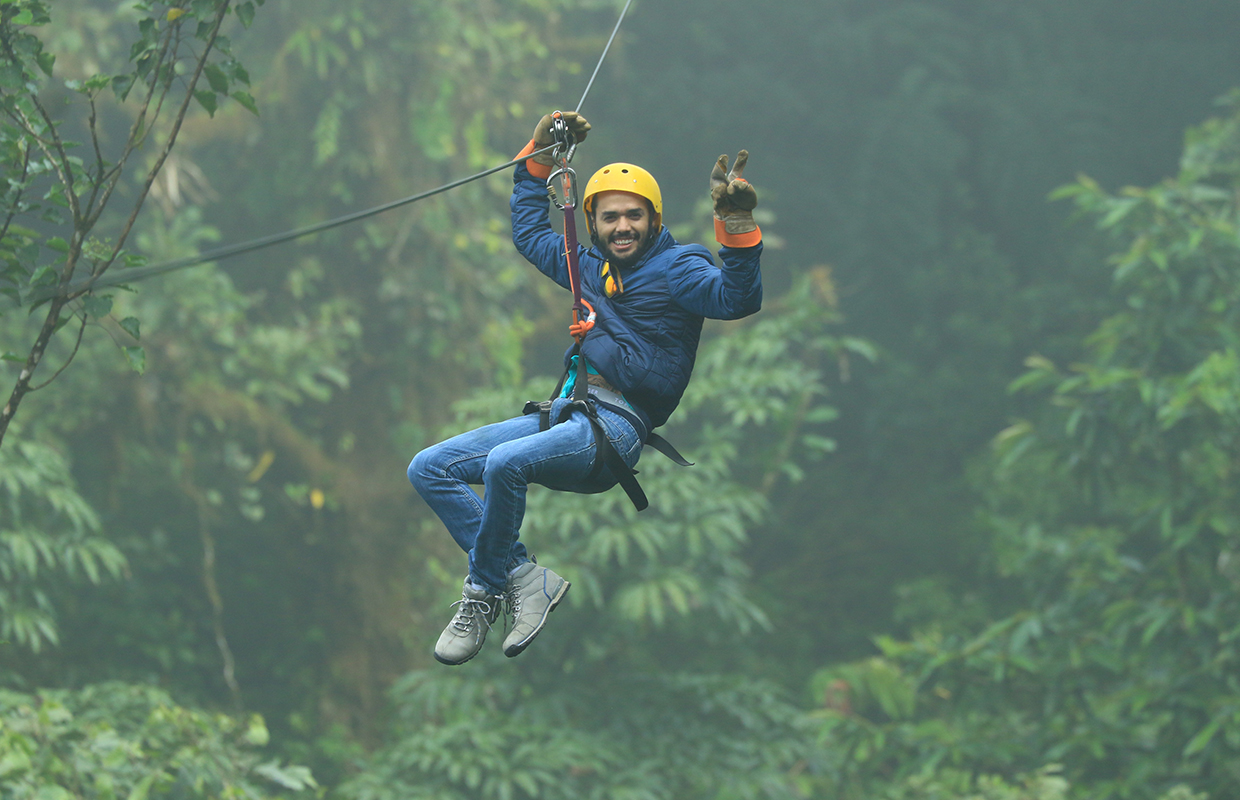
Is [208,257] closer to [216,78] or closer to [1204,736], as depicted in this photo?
[216,78]

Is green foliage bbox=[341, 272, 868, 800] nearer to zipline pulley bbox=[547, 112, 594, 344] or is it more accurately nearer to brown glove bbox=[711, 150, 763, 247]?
zipline pulley bbox=[547, 112, 594, 344]

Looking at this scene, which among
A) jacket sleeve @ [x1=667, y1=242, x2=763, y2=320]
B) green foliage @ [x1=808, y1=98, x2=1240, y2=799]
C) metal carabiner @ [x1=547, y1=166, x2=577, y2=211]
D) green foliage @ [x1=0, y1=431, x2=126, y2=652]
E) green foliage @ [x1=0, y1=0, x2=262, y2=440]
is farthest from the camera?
green foliage @ [x1=808, y1=98, x2=1240, y2=799]

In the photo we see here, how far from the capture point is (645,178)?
2791mm

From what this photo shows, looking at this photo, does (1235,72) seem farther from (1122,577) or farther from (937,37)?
(1122,577)

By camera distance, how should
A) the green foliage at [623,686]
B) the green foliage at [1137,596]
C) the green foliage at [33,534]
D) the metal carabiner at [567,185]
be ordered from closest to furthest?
the metal carabiner at [567,185], the green foliage at [33,534], the green foliage at [623,686], the green foliage at [1137,596]

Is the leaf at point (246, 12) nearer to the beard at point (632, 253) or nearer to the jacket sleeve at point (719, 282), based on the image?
the beard at point (632, 253)

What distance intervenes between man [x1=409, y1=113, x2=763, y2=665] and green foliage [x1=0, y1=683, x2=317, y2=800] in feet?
7.53

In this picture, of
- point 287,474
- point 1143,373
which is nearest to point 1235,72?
point 1143,373

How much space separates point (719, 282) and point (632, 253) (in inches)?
10.8

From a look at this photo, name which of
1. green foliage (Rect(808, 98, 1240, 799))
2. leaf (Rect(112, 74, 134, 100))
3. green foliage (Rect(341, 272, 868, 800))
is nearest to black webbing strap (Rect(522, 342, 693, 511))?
leaf (Rect(112, 74, 134, 100))

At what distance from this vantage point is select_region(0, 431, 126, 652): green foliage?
5.65m

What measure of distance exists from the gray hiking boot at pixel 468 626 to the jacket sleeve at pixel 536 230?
0.78 metres

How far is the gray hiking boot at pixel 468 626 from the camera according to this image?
2.74 metres

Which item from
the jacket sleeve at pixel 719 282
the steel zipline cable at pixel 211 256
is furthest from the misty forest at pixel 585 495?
the jacket sleeve at pixel 719 282
